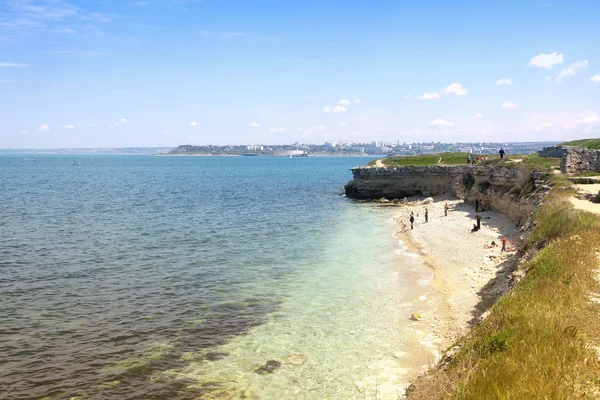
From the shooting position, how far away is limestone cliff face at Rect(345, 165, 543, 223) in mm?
42816

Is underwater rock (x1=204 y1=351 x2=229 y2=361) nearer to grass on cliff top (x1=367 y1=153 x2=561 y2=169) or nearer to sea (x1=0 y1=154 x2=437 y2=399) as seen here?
sea (x1=0 y1=154 x2=437 y2=399)

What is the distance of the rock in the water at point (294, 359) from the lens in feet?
52.8

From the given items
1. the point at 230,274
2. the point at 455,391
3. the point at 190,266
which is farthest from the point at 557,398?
the point at 190,266

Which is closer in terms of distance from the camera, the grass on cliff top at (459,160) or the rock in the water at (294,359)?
the rock in the water at (294,359)

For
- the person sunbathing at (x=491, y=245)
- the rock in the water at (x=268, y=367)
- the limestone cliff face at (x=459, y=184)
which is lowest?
the rock in the water at (x=268, y=367)

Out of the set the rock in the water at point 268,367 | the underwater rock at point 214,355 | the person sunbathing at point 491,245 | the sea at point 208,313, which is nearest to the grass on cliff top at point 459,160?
the person sunbathing at point 491,245

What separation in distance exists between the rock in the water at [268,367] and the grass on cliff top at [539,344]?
6628 millimetres

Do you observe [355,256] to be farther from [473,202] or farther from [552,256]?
[473,202]

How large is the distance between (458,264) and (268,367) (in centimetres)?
1774

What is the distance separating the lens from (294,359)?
643 inches

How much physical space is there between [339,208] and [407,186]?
589 inches

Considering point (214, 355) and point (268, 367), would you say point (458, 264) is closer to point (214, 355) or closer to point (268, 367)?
point (268, 367)

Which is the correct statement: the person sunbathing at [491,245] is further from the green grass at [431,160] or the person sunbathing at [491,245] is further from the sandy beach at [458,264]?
the green grass at [431,160]

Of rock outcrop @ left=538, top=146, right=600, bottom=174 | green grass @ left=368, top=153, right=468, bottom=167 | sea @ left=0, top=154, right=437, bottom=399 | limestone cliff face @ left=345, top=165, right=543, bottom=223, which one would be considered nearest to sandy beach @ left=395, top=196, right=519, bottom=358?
sea @ left=0, top=154, right=437, bottom=399
